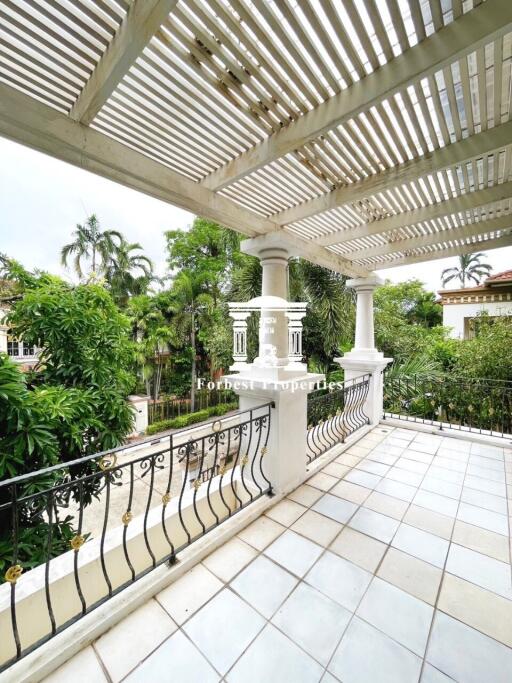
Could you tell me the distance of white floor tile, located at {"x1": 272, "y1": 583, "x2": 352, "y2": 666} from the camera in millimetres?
1367

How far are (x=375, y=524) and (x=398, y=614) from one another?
0.74 m

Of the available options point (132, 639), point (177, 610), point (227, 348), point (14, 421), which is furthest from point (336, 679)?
point (227, 348)

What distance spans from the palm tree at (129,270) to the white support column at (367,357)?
13.9 meters

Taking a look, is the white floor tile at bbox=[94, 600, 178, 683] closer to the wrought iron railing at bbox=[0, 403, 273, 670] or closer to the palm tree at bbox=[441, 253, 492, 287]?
the wrought iron railing at bbox=[0, 403, 273, 670]

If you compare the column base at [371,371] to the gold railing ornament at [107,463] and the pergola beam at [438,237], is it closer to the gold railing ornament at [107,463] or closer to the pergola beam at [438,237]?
the pergola beam at [438,237]

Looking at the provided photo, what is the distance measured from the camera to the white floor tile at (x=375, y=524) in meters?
2.14

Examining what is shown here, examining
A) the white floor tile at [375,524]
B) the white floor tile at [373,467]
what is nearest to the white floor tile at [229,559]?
the white floor tile at [375,524]

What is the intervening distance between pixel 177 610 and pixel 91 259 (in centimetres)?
1842

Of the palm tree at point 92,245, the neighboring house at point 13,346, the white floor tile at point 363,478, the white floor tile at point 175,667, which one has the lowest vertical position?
the white floor tile at point 175,667

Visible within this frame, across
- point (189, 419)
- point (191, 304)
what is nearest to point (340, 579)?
point (189, 419)

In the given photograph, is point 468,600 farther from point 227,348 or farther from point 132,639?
point 227,348

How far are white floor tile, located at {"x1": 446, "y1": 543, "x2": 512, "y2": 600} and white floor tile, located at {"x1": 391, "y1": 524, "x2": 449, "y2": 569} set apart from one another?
0.05 meters

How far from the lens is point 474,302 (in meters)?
11.1

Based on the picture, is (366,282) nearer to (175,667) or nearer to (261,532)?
(261,532)
